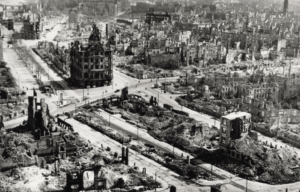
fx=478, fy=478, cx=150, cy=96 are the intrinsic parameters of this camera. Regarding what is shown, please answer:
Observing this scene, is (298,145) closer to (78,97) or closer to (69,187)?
A: (69,187)

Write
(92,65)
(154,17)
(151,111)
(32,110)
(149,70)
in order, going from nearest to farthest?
1. (32,110)
2. (151,111)
3. (92,65)
4. (149,70)
5. (154,17)

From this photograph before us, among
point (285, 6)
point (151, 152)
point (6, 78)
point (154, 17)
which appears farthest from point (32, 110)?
point (154, 17)

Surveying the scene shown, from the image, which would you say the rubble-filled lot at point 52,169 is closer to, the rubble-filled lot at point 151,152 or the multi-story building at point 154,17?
the rubble-filled lot at point 151,152

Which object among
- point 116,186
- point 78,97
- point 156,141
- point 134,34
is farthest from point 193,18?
point 116,186

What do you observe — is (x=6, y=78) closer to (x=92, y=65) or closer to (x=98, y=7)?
(x=92, y=65)

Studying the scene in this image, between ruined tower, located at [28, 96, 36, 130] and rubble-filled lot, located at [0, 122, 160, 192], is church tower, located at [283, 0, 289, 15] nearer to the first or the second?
ruined tower, located at [28, 96, 36, 130]
